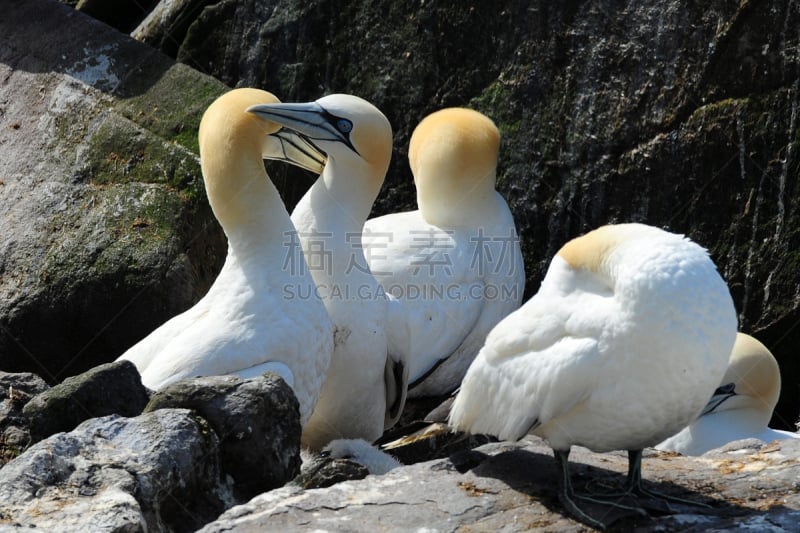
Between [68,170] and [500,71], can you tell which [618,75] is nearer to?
[500,71]

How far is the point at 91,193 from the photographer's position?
8.60 m

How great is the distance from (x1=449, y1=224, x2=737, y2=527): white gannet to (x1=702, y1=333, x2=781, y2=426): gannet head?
10.3 feet

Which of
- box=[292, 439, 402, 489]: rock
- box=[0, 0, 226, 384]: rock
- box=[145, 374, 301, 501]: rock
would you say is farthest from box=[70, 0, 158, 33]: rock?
box=[145, 374, 301, 501]: rock

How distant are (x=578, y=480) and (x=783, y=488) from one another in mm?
736

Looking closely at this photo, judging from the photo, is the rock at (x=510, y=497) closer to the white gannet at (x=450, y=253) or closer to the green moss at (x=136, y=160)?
the white gannet at (x=450, y=253)

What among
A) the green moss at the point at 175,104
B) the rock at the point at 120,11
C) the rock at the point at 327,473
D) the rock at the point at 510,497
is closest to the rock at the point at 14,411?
the rock at the point at 327,473

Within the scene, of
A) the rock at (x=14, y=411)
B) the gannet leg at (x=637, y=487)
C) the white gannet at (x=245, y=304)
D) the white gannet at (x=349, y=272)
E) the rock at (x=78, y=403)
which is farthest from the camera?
the white gannet at (x=349, y=272)

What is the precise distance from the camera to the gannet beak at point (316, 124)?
678 centimetres

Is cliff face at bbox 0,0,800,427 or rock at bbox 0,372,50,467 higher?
cliff face at bbox 0,0,800,427

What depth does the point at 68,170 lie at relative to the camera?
880cm

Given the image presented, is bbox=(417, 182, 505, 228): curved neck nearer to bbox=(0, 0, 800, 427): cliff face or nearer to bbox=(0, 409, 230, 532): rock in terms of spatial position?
bbox=(0, 0, 800, 427): cliff face

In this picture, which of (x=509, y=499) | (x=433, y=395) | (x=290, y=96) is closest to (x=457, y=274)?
(x=433, y=395)

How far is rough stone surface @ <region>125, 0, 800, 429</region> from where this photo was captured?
835cm

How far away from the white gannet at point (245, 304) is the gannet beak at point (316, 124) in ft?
0.41
